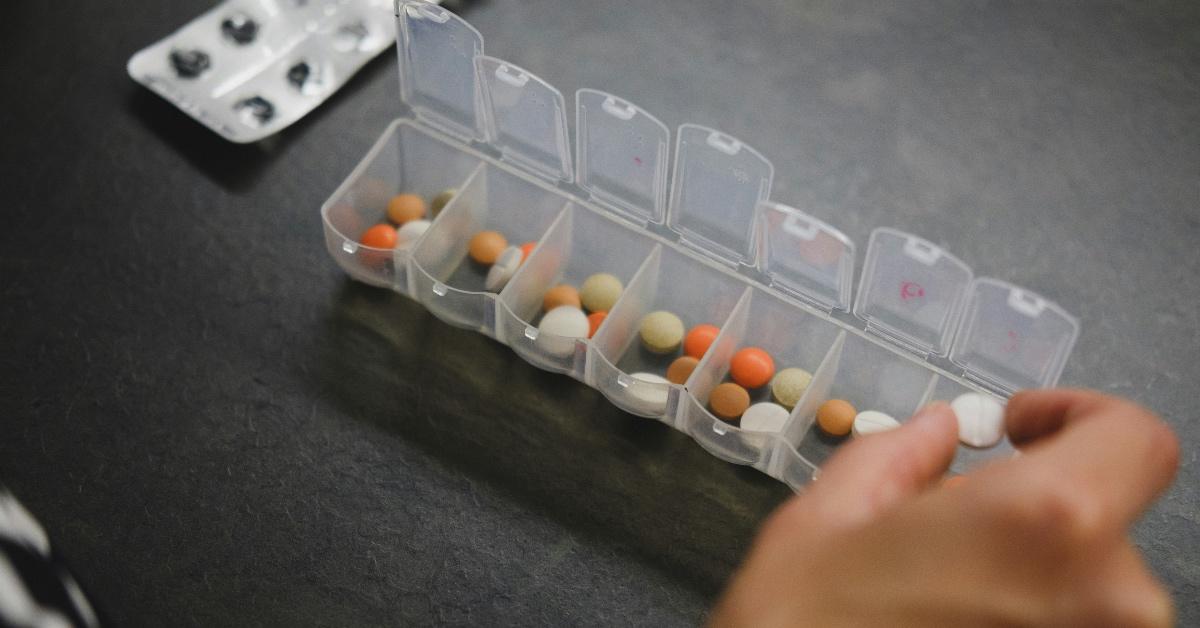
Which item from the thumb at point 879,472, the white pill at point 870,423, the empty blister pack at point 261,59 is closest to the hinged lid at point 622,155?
the white pill at point 870,423

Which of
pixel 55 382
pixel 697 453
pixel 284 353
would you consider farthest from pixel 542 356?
pixel 55 382

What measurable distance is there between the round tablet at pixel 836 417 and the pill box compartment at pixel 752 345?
61 mm

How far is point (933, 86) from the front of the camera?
5.44 ft

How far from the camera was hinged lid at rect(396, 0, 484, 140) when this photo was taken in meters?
1.36

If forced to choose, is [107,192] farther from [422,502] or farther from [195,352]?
[422,502]

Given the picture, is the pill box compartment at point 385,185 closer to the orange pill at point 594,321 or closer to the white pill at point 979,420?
the orange pill at point 594,321

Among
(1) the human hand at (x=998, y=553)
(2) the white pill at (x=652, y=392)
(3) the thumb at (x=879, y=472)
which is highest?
(1) the human hand at (x=998, y=553)

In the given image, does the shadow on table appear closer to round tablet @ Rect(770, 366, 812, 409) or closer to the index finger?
round tablet @ Rect(770, 366, 812, 409)

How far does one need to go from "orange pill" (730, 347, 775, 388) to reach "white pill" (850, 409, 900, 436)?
11 cm

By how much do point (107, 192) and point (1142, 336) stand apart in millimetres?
1224

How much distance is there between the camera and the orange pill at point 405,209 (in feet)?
4.90

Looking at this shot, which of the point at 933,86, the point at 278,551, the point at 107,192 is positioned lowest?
the point at 278,551

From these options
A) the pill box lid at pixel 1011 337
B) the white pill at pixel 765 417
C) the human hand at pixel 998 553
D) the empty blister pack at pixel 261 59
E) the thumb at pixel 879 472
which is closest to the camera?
the human hand at pixel 998 553

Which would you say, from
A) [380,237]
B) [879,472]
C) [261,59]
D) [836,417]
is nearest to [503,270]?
[380,237]
